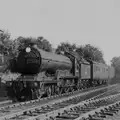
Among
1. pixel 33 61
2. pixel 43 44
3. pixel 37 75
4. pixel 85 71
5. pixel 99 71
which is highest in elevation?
pixel 43 44

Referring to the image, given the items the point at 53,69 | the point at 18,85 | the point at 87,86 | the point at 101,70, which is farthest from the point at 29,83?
the point at 101,70

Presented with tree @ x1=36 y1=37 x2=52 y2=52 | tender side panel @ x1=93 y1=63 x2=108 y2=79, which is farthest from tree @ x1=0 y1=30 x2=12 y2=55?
tree @ x1=36 y1=37 x2=52 y2=52

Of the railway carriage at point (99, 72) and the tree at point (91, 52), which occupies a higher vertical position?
the tree at point (91, 52)

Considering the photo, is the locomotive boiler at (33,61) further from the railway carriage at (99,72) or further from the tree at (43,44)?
the tree at (43,44)

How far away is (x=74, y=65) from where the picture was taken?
2131cm

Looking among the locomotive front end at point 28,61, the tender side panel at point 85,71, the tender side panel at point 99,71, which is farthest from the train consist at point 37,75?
the tender side panel at point 99,71

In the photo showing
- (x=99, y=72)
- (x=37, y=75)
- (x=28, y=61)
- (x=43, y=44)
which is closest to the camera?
(x=37, y=75)

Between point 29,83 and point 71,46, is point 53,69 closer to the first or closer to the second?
point 29,83

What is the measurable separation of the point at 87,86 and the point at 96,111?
17325 mm

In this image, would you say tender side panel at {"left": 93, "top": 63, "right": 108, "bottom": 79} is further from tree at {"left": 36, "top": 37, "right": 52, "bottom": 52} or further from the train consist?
tree at {"left": 36, "top": 37, "right": 52, "bottom": 52}

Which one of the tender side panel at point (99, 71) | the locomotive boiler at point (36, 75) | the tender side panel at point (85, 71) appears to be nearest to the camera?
the locomotive boiler at point (36, 75)

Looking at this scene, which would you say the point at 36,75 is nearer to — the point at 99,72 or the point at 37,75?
the point at 37,75

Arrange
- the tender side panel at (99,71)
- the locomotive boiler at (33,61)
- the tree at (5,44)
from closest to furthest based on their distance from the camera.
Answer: the locomotive boiler at (33,61)
the tender side panel at (99,71)
the tree at (5,44)

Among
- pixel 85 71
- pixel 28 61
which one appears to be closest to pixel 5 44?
pixel 85 71
